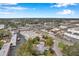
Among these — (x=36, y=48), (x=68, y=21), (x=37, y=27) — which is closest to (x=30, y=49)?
(x=36, y=48)

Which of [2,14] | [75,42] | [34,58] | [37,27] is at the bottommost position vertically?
[34,58]

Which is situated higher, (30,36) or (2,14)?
(2,14)

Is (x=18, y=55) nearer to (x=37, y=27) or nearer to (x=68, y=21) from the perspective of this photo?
(x=37, y=27)

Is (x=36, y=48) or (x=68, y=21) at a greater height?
(x=68, y=21)

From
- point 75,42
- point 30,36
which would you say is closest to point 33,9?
point 30,36

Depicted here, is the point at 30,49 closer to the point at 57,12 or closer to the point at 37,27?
the point at 37,27
